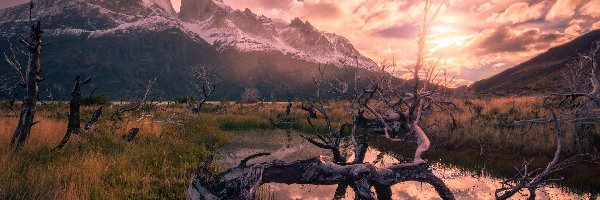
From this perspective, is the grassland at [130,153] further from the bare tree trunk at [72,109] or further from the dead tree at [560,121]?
the dead tree at [560,121]

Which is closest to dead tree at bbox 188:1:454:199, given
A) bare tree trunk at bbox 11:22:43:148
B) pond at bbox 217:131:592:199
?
pond at bbox 217:131:592:199

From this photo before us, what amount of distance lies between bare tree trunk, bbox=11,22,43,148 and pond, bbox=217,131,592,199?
5.80 meters

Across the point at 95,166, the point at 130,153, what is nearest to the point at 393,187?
the point at 95,166

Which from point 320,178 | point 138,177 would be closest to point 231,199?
point 320,178

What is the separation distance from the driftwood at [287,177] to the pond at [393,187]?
10.8 feet

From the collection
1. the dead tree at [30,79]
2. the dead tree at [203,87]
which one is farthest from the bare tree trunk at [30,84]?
the dead tree at [203,87]

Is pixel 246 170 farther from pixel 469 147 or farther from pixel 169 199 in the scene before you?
pixel 469 147

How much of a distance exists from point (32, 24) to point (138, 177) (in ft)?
14.3

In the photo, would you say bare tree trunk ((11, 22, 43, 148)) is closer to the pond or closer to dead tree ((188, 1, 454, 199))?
the pond

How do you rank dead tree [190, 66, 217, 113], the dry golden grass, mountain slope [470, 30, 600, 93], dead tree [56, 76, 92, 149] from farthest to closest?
mountain slope [470, 30, 600, 93], dead tree [190, 66, 217, 113], dead tree [56, 76, 92, 149], the dry golden grass

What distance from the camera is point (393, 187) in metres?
11.1

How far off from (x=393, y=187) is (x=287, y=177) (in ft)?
21.7

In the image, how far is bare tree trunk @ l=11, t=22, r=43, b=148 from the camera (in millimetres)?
9137

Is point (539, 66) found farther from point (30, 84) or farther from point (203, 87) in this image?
point (30, 84)
